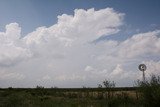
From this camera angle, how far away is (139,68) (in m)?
38.5

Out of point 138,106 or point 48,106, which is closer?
point 138,106

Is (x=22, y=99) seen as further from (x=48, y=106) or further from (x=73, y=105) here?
(x=73, y=105)

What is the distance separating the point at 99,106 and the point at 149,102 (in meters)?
6.29

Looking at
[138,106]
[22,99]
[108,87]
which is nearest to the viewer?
[138,106]

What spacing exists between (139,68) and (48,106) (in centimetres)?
1234

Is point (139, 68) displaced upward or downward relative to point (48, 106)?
upward

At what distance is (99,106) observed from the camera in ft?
99.7

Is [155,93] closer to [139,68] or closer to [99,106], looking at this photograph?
[99,106]

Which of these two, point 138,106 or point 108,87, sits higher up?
point 108,87

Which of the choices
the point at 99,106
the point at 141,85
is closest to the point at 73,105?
the point at 99,106

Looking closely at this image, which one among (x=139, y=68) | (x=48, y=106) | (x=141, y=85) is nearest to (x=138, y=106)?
A: (x=141, y=85)

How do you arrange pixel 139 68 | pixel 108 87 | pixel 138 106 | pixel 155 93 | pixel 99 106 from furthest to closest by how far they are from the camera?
pixel 108 87 → pixel 139 68 → pixel 99 106 → pixel 138 106 → pixel 155 93

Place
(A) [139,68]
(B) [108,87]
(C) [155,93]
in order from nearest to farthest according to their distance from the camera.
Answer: (C) [155,93] < (A) [139,68] < (B) [108,87]

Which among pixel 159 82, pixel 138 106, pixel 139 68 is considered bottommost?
pixel 138 106
